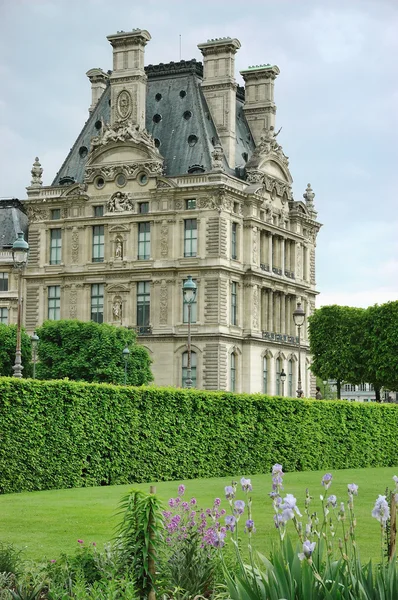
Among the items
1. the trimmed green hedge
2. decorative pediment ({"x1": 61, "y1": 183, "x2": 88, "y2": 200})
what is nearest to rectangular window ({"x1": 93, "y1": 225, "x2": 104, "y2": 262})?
decorative pediment ({"x1": 61, "y1": 183, "x2": 88, "y2": 200})

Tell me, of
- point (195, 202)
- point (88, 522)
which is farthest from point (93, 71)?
point (88, 522)

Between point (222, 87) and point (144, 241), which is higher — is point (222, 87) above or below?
above

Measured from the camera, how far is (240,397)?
115ft

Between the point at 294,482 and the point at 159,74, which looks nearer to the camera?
the point at 294,482

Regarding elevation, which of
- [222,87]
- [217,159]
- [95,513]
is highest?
[222,87]

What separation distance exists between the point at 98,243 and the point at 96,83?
53.2 ft

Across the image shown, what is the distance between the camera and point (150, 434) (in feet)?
101

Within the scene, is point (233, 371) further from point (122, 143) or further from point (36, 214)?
point (36, 214)

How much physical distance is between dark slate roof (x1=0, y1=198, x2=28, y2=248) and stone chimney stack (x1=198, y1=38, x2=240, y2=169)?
61.7 ft

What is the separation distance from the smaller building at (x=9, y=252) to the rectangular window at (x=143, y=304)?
1150 cm

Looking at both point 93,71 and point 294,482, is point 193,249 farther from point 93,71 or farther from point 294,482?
point 294,482

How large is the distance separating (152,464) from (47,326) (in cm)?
4057

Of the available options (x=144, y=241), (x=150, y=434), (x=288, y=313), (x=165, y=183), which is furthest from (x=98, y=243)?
(x=150, y=434)

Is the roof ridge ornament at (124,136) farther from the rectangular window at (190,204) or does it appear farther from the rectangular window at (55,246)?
the rectangular window at (55,246)
